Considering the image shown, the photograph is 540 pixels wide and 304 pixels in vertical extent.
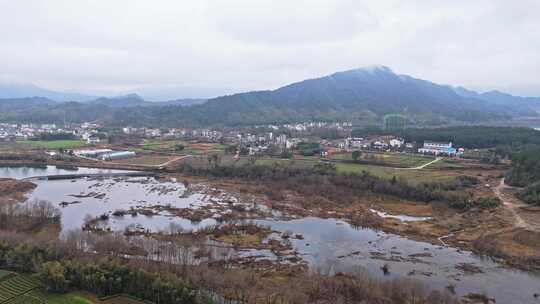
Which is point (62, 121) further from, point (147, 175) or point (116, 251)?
point (116, 251)

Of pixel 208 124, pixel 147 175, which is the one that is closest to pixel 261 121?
pixel 208 124

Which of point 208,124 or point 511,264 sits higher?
point 208,124

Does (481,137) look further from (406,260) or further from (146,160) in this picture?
(146,160)

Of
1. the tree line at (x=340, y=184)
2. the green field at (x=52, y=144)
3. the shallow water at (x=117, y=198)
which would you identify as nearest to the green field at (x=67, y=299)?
the shallow water at (x=117, y=198)

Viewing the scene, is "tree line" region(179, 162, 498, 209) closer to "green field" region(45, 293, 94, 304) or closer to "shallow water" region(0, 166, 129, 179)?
"shallow water" region(0, 166, 129, 179)

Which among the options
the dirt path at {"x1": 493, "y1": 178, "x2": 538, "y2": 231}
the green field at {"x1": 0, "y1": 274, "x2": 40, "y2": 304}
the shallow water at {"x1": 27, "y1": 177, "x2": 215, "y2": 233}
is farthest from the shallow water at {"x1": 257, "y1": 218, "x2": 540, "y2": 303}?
the green field at {"x1": 0, "y1": 274, "x2": 40, "y2": 304}

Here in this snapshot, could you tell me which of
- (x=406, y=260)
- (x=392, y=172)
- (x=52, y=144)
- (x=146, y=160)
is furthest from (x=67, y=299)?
(x=52, y=144)
